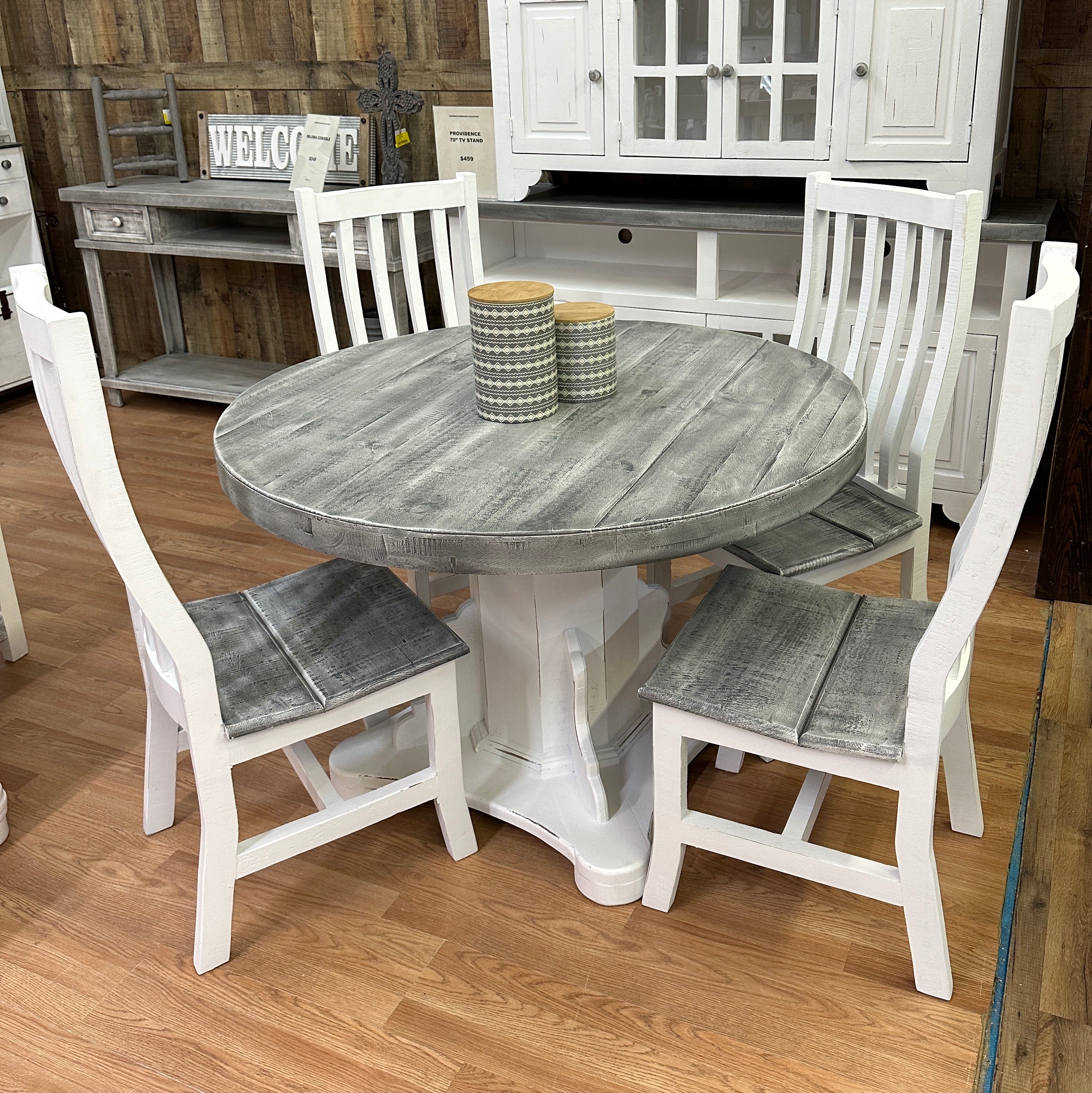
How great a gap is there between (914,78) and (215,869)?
2.27m

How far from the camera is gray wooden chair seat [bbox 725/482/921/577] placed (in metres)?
1.81

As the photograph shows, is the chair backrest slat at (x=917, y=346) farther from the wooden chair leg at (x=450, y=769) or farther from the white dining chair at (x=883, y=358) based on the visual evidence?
the wooden chair leg at (x=450, y=769)

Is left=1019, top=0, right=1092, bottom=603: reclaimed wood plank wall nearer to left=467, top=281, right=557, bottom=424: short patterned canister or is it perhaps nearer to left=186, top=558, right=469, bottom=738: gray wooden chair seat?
left=467, top=281, right=557, bottom=424: short patterned canister

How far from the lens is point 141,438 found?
3.76 meters

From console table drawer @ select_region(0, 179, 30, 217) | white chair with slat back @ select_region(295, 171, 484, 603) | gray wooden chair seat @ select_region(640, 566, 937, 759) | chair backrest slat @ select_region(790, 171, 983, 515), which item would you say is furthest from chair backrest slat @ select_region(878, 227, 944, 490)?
console table drawer @ select_region(0, 179, 30, 217)

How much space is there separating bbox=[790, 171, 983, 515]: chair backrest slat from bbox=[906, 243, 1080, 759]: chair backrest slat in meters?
0.44

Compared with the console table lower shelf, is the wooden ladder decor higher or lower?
higher

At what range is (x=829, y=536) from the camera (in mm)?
1878

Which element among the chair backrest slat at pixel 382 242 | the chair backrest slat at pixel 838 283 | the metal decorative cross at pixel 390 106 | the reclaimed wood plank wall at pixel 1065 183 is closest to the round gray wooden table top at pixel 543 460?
the chair backrest slat at pixel 838 283

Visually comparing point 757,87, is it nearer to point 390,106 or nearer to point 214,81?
point 390,106

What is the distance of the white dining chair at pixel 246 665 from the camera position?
4.32 feet

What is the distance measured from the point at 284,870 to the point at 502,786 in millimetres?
388

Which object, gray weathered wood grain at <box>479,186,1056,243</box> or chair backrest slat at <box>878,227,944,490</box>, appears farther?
gray weathered wood grain at <box>479,186,1056,243</box>

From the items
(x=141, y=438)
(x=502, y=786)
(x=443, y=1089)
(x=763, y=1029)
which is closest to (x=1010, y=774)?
(x=763, y=1029)
